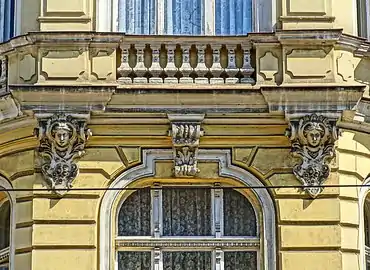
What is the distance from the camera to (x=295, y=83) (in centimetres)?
1645

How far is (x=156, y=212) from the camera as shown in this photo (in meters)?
16.7

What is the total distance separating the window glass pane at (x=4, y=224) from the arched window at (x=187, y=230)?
1915mm

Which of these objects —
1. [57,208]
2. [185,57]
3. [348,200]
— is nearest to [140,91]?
[185,57]

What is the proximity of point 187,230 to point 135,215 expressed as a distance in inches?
31.2

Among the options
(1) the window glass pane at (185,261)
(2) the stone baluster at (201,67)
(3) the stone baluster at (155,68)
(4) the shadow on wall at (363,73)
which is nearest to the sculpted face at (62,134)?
(3) the stone baluster at (155,68)

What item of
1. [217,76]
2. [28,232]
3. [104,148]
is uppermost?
[217,76]

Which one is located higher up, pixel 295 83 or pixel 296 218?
pixel 295 83

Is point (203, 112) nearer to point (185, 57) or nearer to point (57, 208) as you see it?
point (185, 57)

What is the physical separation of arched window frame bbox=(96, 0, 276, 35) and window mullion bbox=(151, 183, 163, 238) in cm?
A: 248

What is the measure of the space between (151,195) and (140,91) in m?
1.57

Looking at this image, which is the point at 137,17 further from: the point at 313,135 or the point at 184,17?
the point at 313,135

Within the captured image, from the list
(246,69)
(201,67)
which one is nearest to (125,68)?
(201,67)

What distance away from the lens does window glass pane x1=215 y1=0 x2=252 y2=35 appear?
17.5 m

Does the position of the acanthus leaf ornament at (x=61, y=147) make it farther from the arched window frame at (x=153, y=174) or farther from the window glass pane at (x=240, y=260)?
the window glass pane at (x=240, y=260)
